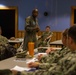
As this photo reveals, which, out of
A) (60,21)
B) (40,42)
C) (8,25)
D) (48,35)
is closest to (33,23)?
(40,42)

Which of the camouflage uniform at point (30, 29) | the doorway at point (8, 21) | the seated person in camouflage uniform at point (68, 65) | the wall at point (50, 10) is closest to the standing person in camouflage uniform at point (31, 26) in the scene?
the camouflage uniform at point (30, 29)

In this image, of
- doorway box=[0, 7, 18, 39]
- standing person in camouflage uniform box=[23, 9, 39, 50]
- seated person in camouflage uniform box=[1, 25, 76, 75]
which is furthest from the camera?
doorway box=[0, 7, 18, 39]

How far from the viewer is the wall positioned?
10.0 m

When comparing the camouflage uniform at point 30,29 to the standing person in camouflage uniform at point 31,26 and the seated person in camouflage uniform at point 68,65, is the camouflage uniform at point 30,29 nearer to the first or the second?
the standing person in camouflage uniform at point 31,26

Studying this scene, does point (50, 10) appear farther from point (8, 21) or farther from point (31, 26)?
point (31, 26)

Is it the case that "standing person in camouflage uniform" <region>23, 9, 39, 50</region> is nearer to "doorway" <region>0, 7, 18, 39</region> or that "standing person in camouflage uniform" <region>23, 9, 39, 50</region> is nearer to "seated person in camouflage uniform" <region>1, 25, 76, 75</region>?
"seated person in camouflage uniform" <region>1, 25, 76, 75</region>

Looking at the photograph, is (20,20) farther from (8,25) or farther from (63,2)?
(63,2)

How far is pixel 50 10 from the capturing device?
10.1 meters

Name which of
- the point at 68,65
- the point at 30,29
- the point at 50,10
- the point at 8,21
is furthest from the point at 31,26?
the point at 8,21

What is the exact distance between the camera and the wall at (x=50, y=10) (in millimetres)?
10016

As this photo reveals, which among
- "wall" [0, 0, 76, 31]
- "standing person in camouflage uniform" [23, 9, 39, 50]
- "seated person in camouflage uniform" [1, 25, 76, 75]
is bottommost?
"seated person in camouflage uniform" [1, 25, 76, 75]

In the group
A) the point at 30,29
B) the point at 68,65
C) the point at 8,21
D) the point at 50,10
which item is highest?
the point at 50,10

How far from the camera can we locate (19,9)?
10.5 m

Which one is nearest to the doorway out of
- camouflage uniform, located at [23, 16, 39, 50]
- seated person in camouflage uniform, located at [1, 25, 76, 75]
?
camouflage uniform, located at [23, 16, 39, 50]
